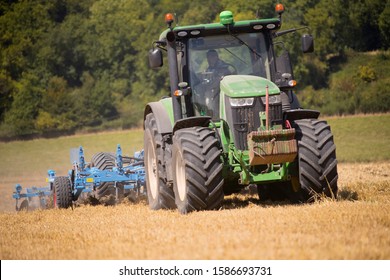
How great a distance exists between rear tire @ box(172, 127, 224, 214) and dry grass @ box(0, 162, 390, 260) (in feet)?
0.68

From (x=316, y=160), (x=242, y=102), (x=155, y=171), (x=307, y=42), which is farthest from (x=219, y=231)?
(x=155, y=171)

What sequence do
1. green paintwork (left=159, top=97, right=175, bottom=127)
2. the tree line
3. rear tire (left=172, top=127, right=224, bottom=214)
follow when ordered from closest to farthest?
rear tire (left=172, top=127, right=224, bottom=214) → green paintwork (left=159, top=97, right=175, bottom=127) → the tree line

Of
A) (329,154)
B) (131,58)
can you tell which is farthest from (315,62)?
(329,154)

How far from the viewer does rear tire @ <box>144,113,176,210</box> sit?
12703 mm

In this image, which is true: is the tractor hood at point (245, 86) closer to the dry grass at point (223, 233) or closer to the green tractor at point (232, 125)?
the green tractor at point (232, 125)

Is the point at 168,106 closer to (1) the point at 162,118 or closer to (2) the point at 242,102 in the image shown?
(1) the point at 162,118

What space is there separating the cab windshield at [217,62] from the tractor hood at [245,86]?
34 centimetres

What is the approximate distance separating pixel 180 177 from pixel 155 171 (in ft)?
5.75

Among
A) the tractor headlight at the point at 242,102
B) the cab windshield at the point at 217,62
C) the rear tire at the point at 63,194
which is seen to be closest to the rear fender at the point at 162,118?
the cab windshield at the point at 217,62

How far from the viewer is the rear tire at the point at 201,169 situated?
10969 mm

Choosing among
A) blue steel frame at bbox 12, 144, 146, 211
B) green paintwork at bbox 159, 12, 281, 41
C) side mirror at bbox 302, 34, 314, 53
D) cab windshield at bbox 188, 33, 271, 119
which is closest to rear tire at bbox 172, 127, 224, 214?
cab windshield at bbox 188, 33, 271, 119

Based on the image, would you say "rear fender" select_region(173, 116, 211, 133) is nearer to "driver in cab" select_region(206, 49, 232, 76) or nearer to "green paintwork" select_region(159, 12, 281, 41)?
"driver in cab" select_region(206, 49, 232, 76)

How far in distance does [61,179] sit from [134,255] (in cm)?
804

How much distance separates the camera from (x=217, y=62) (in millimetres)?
12180
